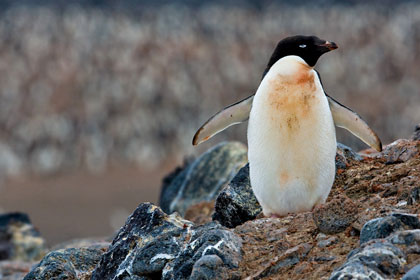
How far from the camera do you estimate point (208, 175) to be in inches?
420

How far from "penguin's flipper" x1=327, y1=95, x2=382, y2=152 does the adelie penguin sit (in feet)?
1.07

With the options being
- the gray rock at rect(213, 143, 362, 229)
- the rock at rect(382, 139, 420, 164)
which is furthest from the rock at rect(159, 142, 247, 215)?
the rock at rect(382, 139, 420, 164)

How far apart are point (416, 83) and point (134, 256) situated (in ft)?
99.2

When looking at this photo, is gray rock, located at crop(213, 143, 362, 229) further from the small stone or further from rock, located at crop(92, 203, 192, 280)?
the small stone

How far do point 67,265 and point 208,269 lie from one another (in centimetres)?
145

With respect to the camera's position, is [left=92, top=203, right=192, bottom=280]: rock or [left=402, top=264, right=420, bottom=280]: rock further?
[left=92, top=203, right=192, bottom=280]: rock

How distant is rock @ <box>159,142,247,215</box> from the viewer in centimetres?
1048

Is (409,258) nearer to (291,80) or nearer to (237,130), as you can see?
(291,80)

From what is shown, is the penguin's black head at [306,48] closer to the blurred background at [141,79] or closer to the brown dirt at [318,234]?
the brown dirt at [318,234]

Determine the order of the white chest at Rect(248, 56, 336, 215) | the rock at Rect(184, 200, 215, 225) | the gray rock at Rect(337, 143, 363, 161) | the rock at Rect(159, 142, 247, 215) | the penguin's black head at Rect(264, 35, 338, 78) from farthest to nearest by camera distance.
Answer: the rock at Rect(159, 142, 247, 215) < the rock at Rect(184, 200, 215, 225) < the gray rock at Rect(337, 143, 363, 161) < the penguin's black head at Rect(264, 35, 338, 78) < the white chest at Rect(248, 56, 336, 215)

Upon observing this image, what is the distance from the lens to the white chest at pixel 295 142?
5.91m

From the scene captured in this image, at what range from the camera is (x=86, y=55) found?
3372 cm

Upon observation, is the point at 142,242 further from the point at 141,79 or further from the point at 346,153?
the point at 141,79

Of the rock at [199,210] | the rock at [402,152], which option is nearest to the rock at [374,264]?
the rock at [402,152]
